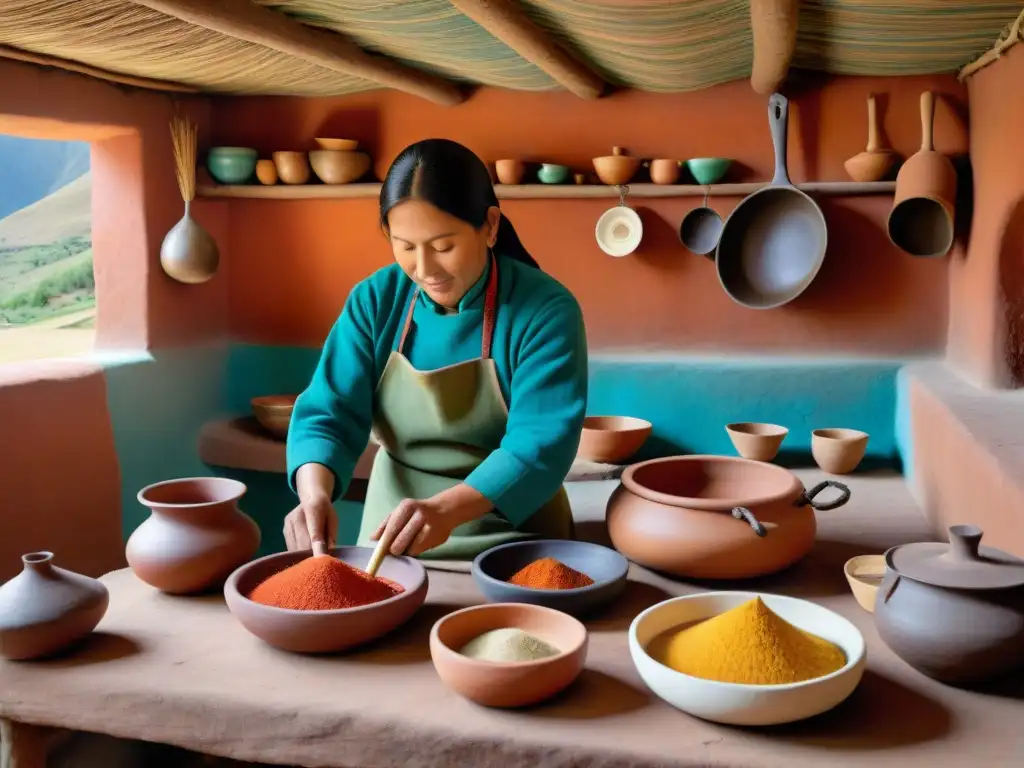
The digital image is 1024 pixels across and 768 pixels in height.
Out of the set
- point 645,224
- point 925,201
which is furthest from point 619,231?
point 925,201

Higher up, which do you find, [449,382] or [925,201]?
[925,201]

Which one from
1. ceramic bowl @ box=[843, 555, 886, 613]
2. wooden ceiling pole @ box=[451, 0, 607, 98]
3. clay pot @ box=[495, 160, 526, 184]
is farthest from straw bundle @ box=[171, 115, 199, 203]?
ceramic bowl @ box=[843, 555, 886, 613]

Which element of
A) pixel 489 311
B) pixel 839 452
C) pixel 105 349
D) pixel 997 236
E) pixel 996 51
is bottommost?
pixel 839 452

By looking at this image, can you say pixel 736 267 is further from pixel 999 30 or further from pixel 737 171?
pixel 999 30

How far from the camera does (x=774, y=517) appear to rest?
5.06ft

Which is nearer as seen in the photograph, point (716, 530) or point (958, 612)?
point (958, 612)

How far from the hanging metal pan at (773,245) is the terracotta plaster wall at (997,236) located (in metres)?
0.56

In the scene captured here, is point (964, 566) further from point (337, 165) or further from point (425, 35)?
point (337, 165)

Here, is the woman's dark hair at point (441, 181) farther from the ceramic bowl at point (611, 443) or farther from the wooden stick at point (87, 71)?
the wooden stick at point (87, 71)

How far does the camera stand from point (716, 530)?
1.51 metres

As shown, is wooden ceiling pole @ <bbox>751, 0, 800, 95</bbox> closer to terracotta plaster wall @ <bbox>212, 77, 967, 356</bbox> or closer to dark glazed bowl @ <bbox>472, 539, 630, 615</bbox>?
terracotta plaster wall @ <bbox>212, 77, 967, 356</bbox>

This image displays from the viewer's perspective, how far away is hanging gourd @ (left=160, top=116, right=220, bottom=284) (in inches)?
146

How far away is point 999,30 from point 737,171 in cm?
105

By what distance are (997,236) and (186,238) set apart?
9.70 ft
